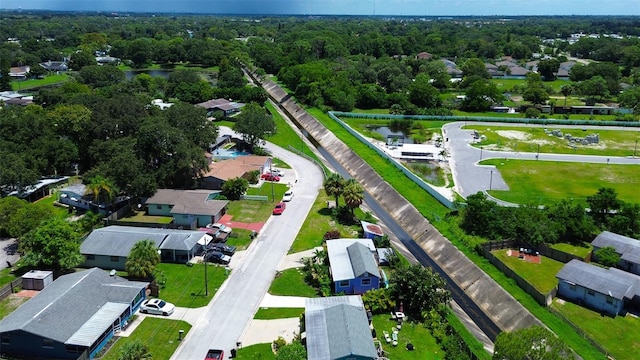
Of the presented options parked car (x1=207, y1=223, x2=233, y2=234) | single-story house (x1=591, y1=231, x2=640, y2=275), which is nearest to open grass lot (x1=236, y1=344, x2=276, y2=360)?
parked car (x1=207, y1=223, x2=233, y2=234)

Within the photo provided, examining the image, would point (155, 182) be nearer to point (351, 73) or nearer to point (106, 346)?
point (106, 346)

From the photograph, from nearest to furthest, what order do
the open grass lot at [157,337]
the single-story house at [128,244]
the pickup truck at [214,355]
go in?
the pickup truck at [214,355] → the open grass lot at [157,337] → the single-story house at [128,244]

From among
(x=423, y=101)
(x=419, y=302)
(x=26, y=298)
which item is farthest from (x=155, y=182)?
(x=423, y=101)

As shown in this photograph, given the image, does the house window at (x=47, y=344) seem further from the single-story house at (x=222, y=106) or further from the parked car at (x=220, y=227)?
the single-story house at (x=222, y=106)

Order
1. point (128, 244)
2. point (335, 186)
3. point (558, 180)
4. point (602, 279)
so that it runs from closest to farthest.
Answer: point (602, 279) → point (128, 244) → point (335, 186) → point (558, 180)

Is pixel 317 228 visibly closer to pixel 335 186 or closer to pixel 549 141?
pixel 335 186

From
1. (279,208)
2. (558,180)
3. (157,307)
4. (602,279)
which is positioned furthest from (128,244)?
(558,180)

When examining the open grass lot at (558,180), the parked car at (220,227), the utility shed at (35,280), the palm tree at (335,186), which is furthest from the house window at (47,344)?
the open grass lot at (558,180)

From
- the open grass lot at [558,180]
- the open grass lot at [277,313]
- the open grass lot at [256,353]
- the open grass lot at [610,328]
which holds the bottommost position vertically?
the open grass lot at [610,328]
